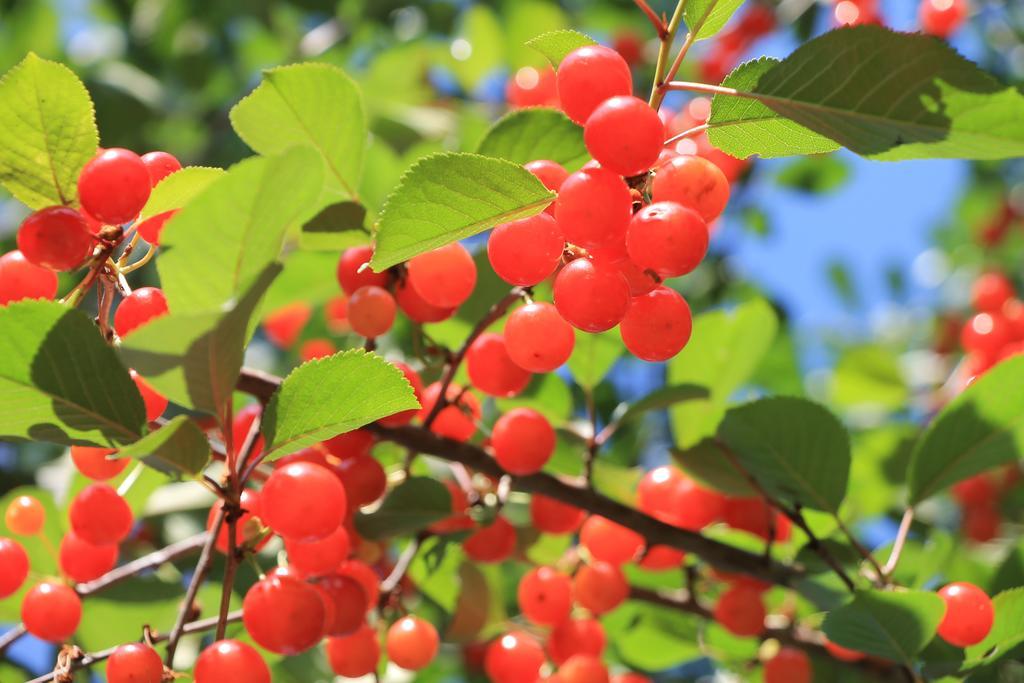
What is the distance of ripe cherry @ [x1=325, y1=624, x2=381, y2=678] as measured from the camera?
1.58m

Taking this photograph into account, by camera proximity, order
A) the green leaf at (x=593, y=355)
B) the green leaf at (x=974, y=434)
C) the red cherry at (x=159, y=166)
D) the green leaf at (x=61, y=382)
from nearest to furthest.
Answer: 1. the green leaf at (x=61, y=382)
2. the red cherry at (x=159, y=166)
3. the green leaf at (x=974, y=434)
4. the green leaf at (x=593, y=355)

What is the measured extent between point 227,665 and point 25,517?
2.33 feet

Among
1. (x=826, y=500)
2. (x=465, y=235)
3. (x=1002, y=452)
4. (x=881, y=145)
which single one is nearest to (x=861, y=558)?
(x=826, y=500)

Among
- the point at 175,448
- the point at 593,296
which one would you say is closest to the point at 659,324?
the point at 593,296

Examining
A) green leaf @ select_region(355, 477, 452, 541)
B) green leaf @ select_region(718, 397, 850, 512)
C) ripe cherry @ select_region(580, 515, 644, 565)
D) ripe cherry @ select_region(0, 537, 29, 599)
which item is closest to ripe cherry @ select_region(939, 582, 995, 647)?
green leaf @ select_region(718, 397, 850, 512)

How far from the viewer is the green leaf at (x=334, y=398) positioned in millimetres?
1125

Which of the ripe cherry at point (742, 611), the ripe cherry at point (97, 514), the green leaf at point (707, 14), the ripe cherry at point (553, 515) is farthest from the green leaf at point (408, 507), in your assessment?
the green leaf at point (707, 14)

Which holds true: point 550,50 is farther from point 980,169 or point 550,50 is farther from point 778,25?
point 980,169

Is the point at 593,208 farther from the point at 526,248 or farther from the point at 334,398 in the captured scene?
the point at 334,398

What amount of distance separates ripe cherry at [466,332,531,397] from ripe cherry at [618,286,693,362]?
37cm

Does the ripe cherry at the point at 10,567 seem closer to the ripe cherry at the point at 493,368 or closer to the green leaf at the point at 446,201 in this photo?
the ripe cherry at the point at 493,368

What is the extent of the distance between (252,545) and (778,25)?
3442 mm

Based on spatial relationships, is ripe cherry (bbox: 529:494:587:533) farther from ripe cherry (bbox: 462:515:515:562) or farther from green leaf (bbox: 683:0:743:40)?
green leaf (bbox: 683:0:743:40)

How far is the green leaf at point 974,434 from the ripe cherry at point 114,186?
1.28m
